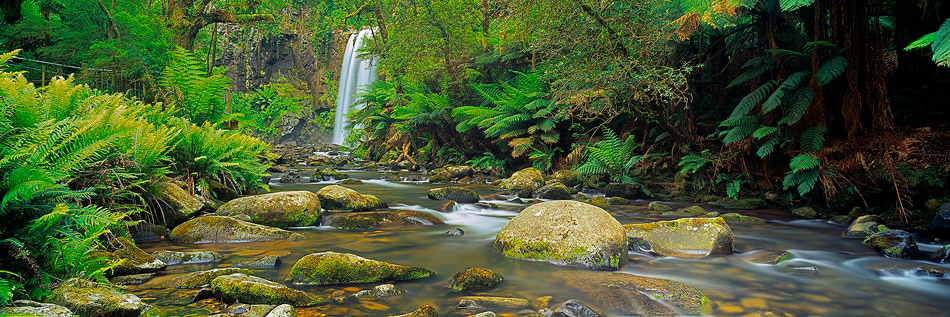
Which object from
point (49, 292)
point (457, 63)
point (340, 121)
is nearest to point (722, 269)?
→ point (49, 292)

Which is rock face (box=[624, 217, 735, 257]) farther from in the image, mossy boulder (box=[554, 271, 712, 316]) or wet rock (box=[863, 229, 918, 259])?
wet rock (box=[863, 229, 918, 259])

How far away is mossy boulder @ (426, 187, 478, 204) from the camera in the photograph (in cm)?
862

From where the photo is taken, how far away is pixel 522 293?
12.4 ft

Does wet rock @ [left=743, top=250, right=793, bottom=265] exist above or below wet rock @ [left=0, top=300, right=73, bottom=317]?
below

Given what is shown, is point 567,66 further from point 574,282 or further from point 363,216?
point 574,282

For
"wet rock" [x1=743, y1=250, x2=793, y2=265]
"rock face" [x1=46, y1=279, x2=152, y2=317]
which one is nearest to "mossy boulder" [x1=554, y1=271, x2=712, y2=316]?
"wet rock" [x1=743, y1=250, x2=793, y2=265]

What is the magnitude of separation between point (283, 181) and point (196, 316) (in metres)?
9.27

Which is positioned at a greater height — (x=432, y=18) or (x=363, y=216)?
(x=432, y=18)

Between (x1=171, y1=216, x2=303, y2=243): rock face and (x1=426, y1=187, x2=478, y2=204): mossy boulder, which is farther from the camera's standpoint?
(x1=426, y1=187, x2=478, y2=204): mossy boulder

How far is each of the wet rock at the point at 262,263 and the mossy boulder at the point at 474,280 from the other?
62.8 inches

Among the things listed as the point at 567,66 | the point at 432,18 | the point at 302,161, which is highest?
the point at 432,18

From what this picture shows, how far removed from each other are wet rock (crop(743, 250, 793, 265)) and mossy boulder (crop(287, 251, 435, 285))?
10.9 feet

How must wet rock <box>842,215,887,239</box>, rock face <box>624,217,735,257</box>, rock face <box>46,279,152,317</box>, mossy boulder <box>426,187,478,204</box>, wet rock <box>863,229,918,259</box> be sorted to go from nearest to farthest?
rock face <box>46,279,152,317</box>
wet rock <box>863,229,918,259</box>
rock face <box>624,217,735,257</box>
wet rock <box>842,215,887,239</box>
mossy boulder <box>426,187,478,204</box>

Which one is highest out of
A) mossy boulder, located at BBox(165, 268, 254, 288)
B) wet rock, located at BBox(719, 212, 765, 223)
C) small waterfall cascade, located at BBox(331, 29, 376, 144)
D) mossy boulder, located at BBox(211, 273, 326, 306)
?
small waterfall cascade, located at BBox(331, 29, 376, 144)
